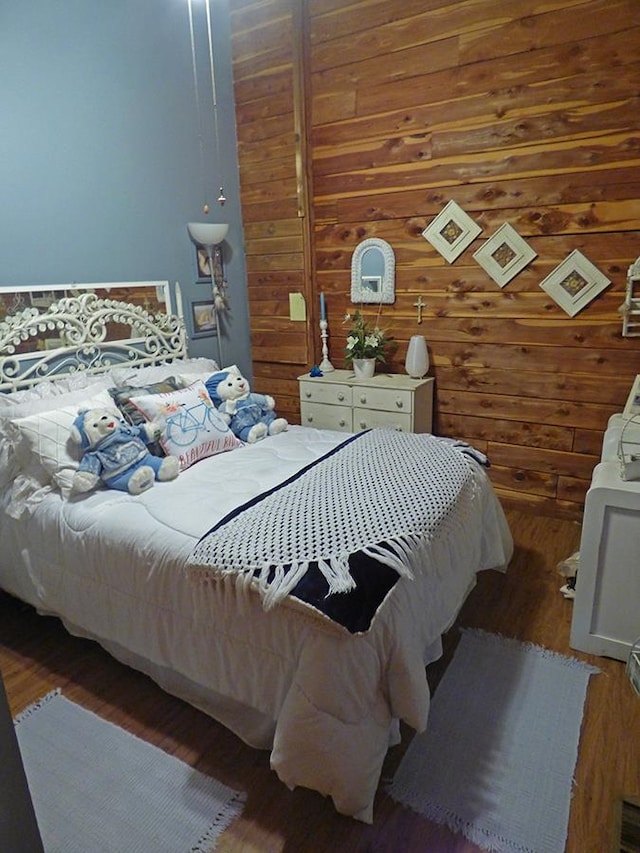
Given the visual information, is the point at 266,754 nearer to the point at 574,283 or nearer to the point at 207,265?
the point at 574,283

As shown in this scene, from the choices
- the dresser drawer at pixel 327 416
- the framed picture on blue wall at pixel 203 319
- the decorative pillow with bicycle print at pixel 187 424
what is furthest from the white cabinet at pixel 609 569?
the framed picture on blue wall at pixel 203 319

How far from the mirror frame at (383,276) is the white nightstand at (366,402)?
1.62ft

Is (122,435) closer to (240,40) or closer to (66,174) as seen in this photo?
(66,174)

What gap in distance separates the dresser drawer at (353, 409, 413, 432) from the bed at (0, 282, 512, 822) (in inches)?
26.7

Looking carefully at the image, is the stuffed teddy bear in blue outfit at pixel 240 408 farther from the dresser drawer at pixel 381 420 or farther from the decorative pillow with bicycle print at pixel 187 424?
the dresser drawer at pixel 381 420

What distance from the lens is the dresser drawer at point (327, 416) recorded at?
3.35 m

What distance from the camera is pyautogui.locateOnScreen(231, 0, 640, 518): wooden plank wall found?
2584 mm

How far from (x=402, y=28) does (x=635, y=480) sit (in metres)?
2.74

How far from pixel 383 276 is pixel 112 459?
2.06 m

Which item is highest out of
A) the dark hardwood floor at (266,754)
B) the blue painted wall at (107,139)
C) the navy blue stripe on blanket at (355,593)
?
the blue painted wall at (107,139)

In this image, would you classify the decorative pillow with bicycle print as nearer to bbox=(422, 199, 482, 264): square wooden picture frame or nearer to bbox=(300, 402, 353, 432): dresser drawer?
bbox=(300, 402, 353, 432): dresser drawer

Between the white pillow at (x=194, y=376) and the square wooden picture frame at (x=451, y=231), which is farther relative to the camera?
the square wooden picture frame at (x=451, y=231)

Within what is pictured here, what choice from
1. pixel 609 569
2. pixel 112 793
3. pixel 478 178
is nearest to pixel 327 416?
pixel 478 178

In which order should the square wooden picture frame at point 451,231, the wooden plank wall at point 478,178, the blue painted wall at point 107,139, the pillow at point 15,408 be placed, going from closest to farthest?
the pillow at point 15,408
the blue painted wall at point 107,139
the wooden plank wall at point 478,178
the square wooden picture frame at point 451,231
